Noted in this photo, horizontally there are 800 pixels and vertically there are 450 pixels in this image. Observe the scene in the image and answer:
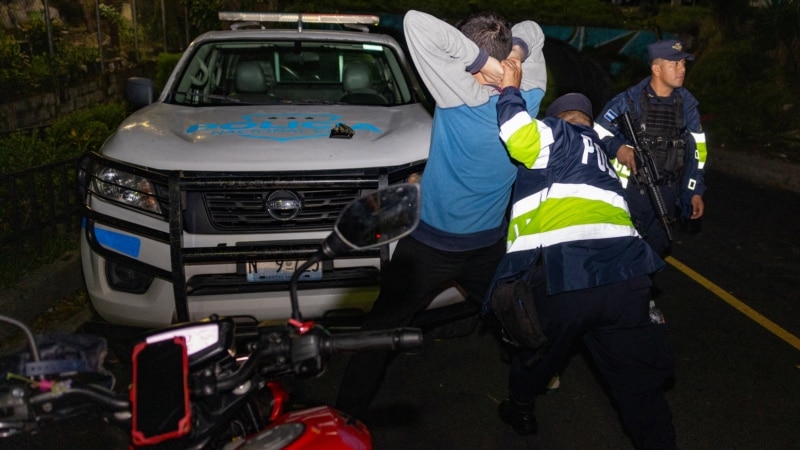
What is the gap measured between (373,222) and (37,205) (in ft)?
16.7

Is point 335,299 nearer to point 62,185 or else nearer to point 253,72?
point 253,72

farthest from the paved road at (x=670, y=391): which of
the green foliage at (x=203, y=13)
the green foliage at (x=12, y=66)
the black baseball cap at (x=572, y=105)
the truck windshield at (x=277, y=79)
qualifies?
the green foliage at (x=203, y=13)

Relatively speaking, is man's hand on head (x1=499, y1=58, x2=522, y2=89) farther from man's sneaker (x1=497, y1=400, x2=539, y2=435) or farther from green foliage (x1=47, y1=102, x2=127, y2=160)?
green foliage (x1=47, y1=102, x2=127, y2=160)

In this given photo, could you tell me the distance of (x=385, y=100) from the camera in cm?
583

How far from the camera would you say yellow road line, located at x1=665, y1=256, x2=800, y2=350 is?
5.35m

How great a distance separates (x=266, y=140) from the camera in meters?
4.45

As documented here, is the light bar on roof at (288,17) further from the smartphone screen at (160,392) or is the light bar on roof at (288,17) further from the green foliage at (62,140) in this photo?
the smartphone screen at (160,392)

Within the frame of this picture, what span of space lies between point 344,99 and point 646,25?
20.8 metres

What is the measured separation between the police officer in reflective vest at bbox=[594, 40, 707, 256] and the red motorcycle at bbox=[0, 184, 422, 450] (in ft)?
11.3

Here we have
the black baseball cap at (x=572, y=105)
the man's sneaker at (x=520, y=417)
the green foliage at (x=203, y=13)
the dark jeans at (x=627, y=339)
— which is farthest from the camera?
the green foliage at (x=203, y=13)

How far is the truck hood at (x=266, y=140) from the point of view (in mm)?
4207

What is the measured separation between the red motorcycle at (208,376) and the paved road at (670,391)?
84.6 inches

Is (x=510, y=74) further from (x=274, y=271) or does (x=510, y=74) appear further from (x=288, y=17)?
(x=288, y=17)

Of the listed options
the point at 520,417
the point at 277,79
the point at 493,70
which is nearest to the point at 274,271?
the point at 520,417
